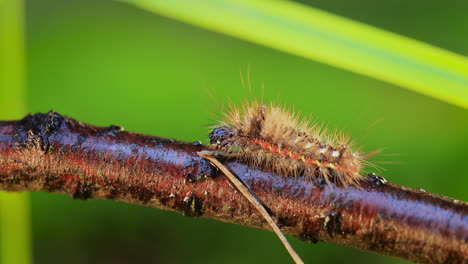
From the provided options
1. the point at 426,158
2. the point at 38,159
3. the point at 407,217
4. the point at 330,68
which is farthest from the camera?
the point at 330,68

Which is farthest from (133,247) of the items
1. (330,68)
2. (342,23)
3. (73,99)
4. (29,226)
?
(342,23)

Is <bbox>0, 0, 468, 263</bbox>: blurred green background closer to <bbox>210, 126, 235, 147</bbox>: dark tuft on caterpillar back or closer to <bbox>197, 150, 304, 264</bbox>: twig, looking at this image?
<bbox>210, 126, 235, 147</bbox>: dark tuft on caterpillar back

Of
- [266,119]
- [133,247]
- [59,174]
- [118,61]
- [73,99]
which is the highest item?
[118,61]

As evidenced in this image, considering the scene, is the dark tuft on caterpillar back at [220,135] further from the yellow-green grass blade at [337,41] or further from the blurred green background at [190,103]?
the blurred green background at [190,103]

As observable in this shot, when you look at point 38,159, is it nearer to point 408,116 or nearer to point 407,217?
point 407,217

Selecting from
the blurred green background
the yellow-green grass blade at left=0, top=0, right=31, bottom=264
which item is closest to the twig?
the blurred green background

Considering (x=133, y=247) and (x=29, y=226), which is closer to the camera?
(x=29, y=226)

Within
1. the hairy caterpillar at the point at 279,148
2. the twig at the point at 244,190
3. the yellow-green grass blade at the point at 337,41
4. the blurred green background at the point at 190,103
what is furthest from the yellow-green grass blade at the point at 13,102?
the twig at the point at 244,190
